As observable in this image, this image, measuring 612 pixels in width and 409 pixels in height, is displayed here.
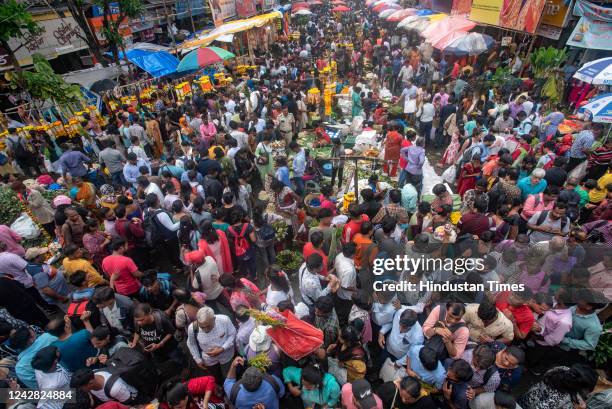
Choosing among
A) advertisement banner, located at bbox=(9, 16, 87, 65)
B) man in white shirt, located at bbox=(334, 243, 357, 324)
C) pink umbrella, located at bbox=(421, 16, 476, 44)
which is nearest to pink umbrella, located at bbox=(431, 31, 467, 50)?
pink umbrella, located at bbox=(421, 16, 476, 44)

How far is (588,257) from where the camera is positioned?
4.40m

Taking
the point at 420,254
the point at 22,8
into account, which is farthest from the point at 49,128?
the point at 420,254

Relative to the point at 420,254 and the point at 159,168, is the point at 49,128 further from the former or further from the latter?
the point at 420,254

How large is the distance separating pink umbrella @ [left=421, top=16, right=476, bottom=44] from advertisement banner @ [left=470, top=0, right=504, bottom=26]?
897 mm

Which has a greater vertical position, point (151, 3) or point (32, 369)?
point (151, 3)

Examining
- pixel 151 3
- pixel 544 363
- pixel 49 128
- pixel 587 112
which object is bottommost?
pixel 544 363

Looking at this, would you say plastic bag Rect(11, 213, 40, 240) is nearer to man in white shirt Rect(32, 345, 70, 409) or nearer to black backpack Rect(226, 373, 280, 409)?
man in white shirt Rect(32, 345, 70, 409)

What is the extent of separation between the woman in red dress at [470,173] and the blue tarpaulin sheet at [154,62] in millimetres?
12438

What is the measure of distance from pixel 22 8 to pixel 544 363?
14.3 meters

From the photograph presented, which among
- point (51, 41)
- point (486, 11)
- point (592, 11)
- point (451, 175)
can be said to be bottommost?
point (451, 175)

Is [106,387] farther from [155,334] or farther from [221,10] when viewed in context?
[221,10]

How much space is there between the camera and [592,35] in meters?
10.1

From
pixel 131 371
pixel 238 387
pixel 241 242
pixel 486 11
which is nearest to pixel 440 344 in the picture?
pixel 238 387

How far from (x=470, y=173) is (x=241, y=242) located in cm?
498
